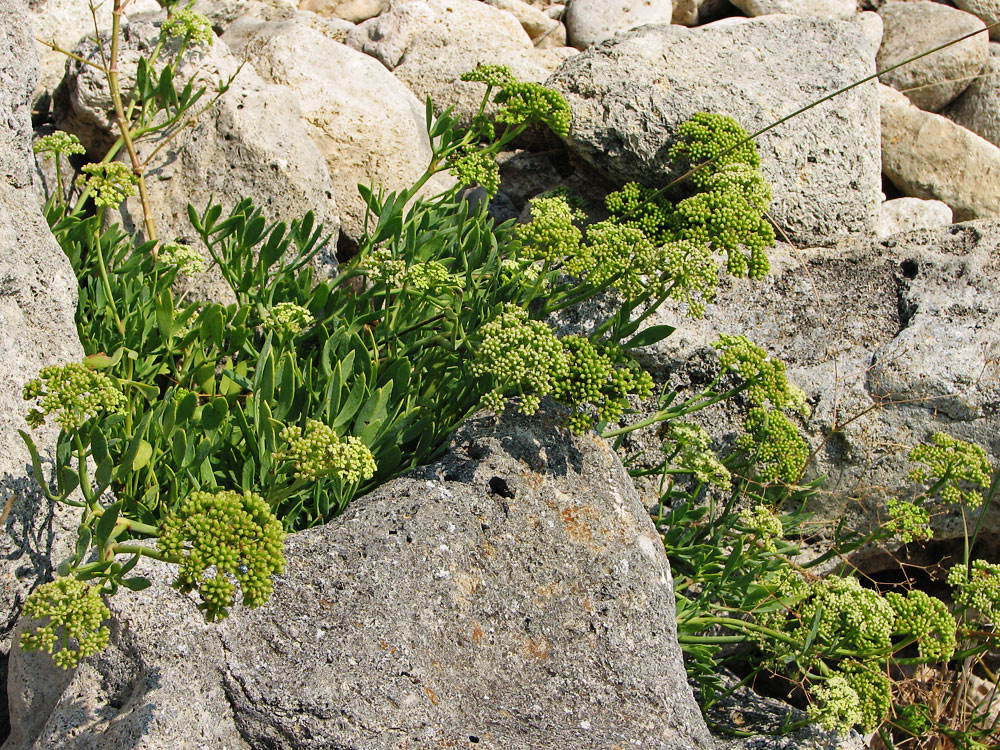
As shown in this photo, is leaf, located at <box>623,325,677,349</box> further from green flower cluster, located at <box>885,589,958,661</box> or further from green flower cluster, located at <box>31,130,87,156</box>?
green flower cluster, located at <box>31,130,87,156</box>

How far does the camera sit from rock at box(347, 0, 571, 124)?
6.14 m

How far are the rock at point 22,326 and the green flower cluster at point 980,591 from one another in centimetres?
356

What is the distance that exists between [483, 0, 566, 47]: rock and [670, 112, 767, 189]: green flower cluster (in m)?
3.63

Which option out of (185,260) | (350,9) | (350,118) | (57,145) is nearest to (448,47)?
(350,118)

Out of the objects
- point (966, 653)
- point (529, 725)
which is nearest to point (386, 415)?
point (529, 725)

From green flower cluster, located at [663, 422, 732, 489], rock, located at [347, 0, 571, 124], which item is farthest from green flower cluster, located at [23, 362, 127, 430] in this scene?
rock, located at [347, 0, 571, 124]

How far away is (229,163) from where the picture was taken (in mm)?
4836

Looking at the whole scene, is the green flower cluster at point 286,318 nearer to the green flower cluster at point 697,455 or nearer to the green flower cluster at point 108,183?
the green flower cluster at point 108,183

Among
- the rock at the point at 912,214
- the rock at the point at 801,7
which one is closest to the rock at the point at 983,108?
the rock at the point at 801,7

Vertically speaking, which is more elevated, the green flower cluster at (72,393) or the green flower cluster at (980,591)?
the green flower cluster at (72,393)

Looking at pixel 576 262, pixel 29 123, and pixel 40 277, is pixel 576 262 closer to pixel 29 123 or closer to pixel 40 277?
pixel 40 277

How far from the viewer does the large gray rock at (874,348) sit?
4523 millimetres

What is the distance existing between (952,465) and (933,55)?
489cm

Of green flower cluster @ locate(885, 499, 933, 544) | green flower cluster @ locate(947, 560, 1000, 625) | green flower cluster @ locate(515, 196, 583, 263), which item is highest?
green flower cluster @ locate(515, 196, 583, 263)
